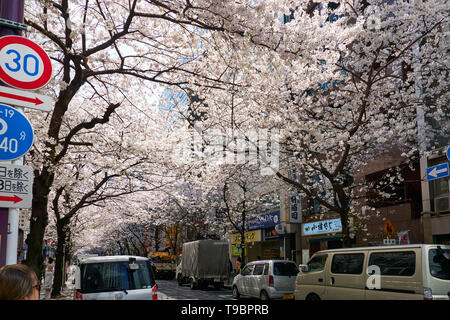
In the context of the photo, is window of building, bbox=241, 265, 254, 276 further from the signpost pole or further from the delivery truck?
the signpost pole

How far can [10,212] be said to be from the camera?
4879mm

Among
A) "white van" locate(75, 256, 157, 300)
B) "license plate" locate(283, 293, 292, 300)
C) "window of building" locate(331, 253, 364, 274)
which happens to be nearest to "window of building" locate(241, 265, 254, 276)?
"license plate" locate(283, 293, 292, 300)

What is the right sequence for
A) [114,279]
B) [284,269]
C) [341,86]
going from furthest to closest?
[341,86] < [284,269] < [114,279]

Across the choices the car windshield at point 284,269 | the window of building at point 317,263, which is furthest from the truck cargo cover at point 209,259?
the window of building at point 317,263

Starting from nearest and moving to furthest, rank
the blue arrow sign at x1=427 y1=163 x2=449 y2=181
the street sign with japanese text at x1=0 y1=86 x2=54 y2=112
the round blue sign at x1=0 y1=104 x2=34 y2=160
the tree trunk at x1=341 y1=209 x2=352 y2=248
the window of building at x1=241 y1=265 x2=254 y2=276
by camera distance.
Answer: the round blue sign at x1=0 y1=104 x2=34 y2=160 < the street sign with japanese text at x1=0 y1=86 x2=54 y2=112 < the blue arrow sign at x1=427 y1=163 x2=449 y2=181 < the tree trunk at x1=341 y1=209 x2=352 y2=248 < the window of building at x1=241 y1=265 x2=254 y2=276

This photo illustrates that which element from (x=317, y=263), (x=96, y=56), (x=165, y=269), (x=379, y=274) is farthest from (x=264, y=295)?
(x=165, y=269)

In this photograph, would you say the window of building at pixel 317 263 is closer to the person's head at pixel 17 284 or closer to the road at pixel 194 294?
the road at pixel 194 294

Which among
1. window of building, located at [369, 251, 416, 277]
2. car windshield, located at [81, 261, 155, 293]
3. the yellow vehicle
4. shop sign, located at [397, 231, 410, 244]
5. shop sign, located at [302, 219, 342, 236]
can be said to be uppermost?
shop sign, located at [302, 219, 342, 236]

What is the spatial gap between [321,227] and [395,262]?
18.7m

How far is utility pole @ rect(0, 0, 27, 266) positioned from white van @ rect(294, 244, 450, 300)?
7.74 metres

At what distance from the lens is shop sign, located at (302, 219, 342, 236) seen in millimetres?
25750

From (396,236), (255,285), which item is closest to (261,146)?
(255,285)

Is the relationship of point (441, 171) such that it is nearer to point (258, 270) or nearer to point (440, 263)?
point (440, 263)

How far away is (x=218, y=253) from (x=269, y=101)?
65.5ft
